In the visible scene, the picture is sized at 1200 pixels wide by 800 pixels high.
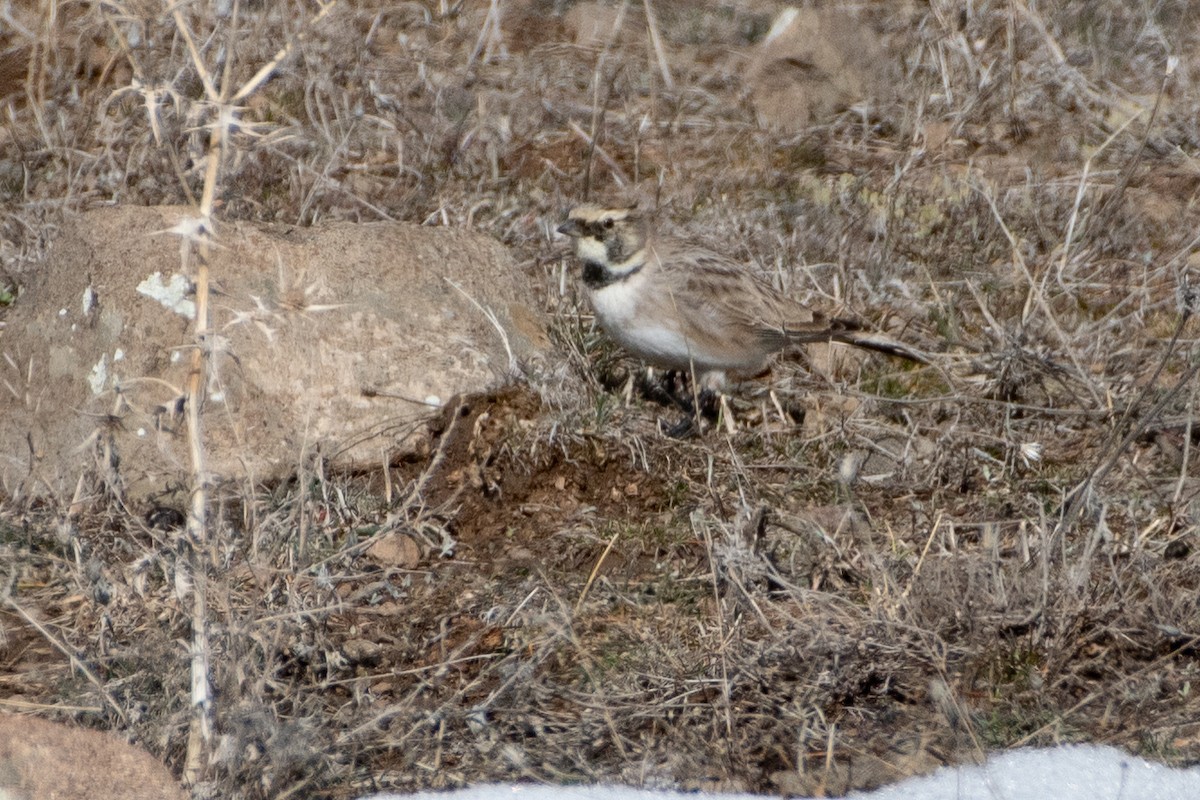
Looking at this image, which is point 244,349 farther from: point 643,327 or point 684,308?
point 684,308

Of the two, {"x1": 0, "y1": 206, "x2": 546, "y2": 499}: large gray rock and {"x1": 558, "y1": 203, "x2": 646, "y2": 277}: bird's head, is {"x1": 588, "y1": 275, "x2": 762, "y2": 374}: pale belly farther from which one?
{"x1": 0, "y1": 206, "x2": 546, "y2": 499}: large gray rock


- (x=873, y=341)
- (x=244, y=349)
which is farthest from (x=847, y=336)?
(x=244, y=349)

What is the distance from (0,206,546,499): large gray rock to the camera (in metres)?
5.08

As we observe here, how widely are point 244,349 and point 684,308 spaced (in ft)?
6.13

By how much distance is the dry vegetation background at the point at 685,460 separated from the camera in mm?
3541

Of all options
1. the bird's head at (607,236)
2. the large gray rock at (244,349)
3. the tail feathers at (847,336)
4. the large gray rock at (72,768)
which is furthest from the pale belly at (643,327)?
the large gray rock at (72,768)

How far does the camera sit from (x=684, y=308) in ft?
20.3

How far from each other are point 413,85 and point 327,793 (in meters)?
5.66

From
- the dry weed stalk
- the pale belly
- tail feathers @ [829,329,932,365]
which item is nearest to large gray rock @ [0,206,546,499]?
the pale belly

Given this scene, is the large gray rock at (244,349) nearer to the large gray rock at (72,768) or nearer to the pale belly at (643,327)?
the pale belly at (643,327)

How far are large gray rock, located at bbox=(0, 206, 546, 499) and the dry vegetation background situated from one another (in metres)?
0.22

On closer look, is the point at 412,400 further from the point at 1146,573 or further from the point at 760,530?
the point at 1146,573

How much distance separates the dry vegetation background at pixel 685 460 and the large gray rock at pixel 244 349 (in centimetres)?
22

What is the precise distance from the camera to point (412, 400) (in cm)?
542
